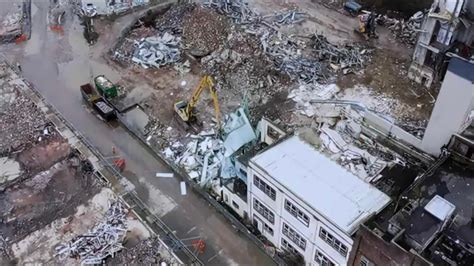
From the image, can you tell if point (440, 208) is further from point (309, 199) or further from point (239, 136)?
point (239, 136)

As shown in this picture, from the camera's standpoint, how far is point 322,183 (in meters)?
28.2

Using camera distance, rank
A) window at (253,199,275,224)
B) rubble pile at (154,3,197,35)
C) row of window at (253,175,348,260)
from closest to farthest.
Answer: row of window at (253,175,348,260), window at (253,199,275,224), rubble pile at (154,3,197,35)

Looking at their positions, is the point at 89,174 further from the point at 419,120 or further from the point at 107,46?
the point at 419,120

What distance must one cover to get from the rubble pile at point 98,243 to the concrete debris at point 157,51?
18.5 m

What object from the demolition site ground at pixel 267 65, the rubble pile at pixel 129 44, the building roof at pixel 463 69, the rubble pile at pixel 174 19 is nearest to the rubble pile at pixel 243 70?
the demolition site ground at pixel 267 65

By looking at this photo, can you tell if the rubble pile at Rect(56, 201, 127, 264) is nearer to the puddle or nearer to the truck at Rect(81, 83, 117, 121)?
the puddle

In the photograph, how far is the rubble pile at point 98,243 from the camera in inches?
1229

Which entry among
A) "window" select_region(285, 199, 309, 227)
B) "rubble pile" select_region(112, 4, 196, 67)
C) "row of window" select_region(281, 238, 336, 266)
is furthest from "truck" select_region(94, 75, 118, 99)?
"window" select_region(285, 199, 309, 227)

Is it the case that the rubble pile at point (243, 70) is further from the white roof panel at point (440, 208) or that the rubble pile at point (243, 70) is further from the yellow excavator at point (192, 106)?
the white roof panel at point (440, 208)

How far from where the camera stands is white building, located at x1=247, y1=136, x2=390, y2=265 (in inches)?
1045

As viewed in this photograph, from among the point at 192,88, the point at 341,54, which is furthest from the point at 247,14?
the point at 192,88

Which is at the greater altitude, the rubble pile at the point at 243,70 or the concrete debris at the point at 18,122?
the rubble pile at the point at 243,70

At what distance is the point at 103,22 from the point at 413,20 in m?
31.8

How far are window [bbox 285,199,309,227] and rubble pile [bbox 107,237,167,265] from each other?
8.71 metres
